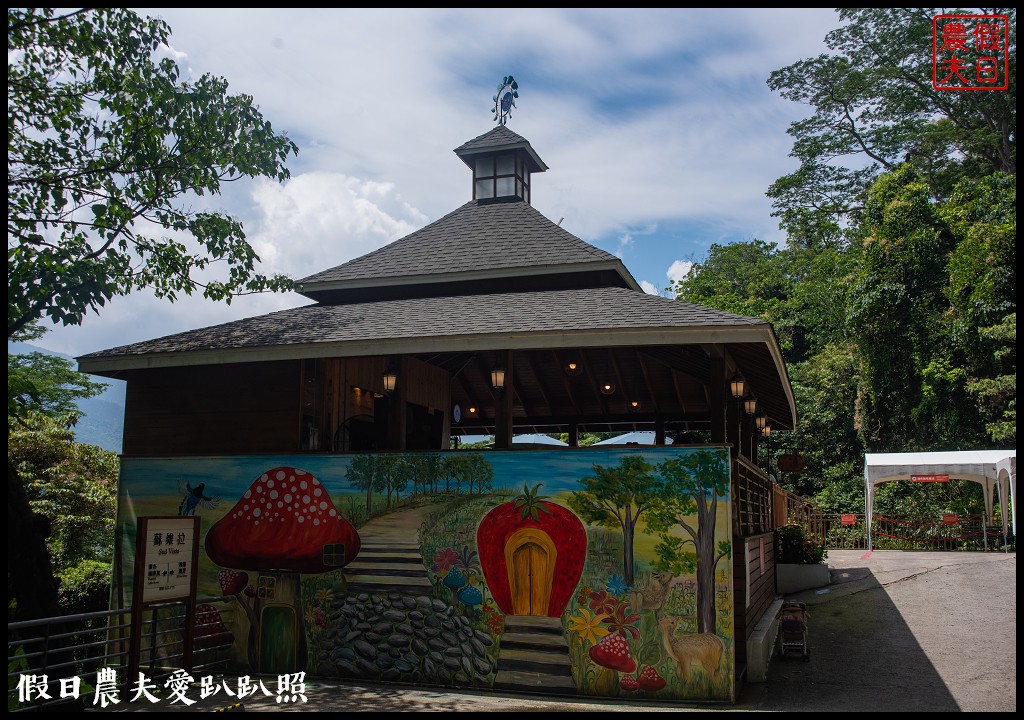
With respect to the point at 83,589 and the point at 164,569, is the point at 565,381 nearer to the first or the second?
the point at 164,569

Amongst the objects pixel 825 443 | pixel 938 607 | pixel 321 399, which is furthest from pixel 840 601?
pixel 825 443

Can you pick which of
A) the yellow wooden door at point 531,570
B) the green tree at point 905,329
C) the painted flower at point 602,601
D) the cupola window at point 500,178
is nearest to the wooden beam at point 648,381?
Answer: the cupola window at point 500,178

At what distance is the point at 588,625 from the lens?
964 cm

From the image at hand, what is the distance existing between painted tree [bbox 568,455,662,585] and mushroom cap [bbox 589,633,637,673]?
0.70 metres

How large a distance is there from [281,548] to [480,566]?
2.90 metres

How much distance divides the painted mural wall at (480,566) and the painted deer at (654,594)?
0.05ft

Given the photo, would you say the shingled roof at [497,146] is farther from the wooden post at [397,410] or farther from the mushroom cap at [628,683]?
the mushroom cap at [628,683]

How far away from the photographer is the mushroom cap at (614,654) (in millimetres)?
9469

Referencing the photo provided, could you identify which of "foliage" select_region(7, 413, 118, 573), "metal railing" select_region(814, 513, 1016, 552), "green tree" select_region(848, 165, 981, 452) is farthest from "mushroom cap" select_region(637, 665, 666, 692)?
"green tree" select_region(848, 165, 981, 452)

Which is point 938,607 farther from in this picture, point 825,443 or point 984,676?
point 825,443

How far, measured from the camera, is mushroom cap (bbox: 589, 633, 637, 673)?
947 cm

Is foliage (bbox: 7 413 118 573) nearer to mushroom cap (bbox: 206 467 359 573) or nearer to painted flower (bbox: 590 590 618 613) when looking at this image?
mushroom cap (bbox: 206 467 359 573)

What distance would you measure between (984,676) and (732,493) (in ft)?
13.0

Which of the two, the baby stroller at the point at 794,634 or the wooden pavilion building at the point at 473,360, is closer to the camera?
the wooden pavilion building at the point at 473,360
